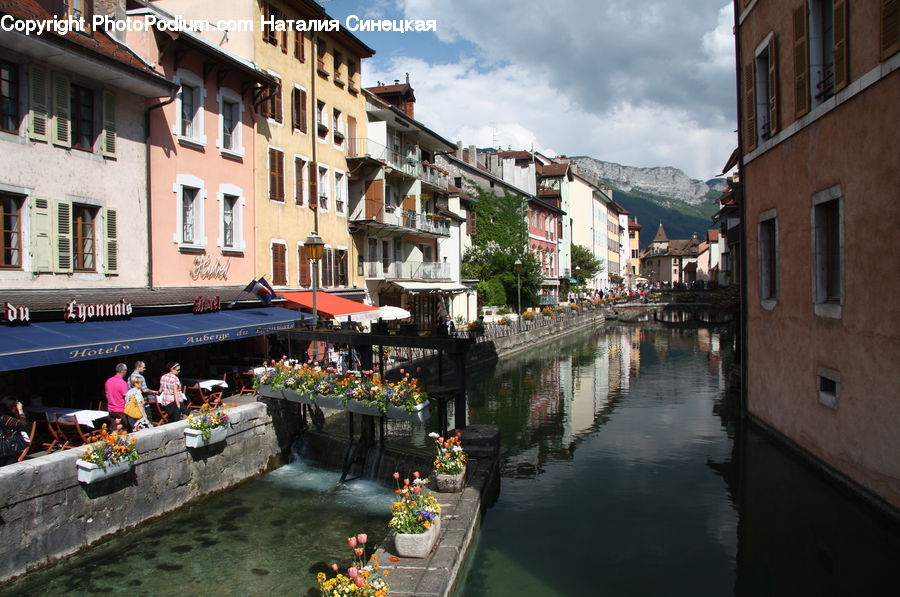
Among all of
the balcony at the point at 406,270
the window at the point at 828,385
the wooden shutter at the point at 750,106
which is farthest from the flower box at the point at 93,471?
the balcony at the point at 406,270

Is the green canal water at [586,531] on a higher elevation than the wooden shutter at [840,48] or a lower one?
lower

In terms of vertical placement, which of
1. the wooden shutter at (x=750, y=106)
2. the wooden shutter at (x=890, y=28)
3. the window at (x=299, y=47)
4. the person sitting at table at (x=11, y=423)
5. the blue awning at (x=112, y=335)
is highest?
the window at (x=299, y=47)

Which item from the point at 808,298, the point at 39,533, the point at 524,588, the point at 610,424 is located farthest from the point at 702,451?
the point at 39,533

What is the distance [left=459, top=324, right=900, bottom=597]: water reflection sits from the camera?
9.22 m

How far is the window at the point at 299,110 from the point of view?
77.1 feet

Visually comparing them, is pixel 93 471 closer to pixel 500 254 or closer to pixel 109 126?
pixel 109 126

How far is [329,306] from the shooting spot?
21.2 meters

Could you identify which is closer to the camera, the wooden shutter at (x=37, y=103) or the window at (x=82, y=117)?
the wooden shutter at (x=37, y=103)

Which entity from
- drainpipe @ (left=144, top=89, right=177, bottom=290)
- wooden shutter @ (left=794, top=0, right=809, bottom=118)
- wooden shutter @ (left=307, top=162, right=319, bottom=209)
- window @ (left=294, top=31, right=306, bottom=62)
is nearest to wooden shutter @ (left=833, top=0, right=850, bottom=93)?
wooden shutter @ (left=794, top=0, right=809, bottom=118)

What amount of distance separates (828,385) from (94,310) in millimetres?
14177

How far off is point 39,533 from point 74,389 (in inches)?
233

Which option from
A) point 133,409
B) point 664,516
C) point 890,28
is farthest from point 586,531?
point 890,28

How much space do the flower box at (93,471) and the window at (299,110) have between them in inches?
627

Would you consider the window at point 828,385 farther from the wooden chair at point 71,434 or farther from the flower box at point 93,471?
the wooden chair at point 71,434
